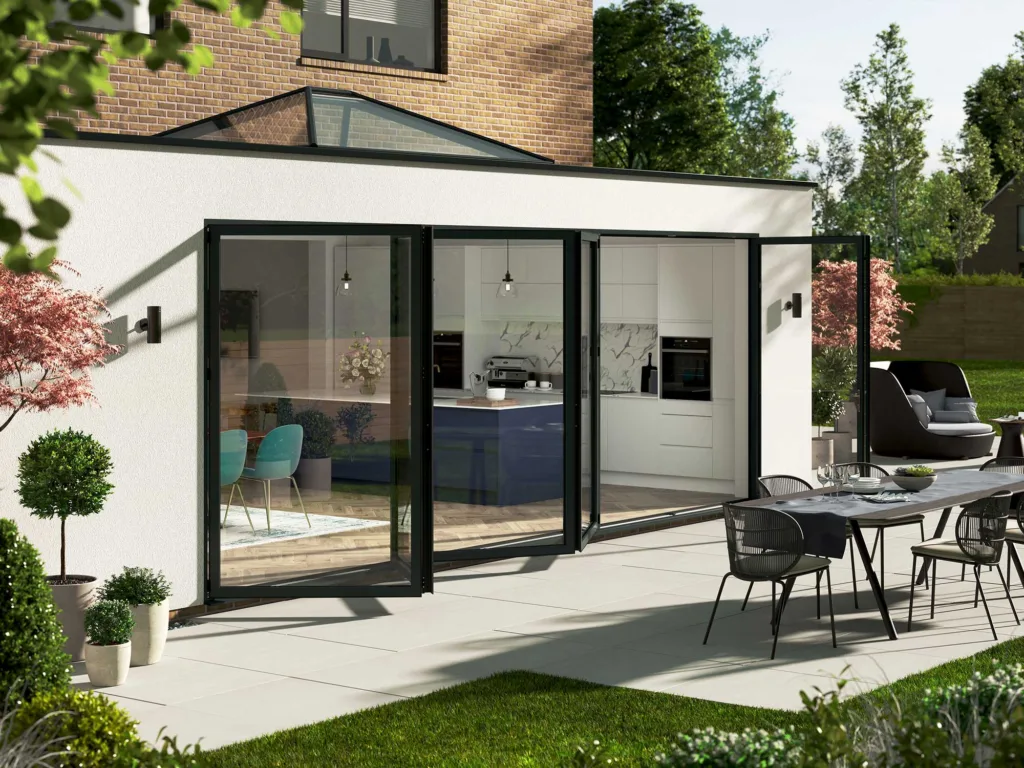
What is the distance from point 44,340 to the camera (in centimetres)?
770

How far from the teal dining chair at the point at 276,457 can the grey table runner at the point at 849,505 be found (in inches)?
122

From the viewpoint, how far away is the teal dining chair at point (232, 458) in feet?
31.4

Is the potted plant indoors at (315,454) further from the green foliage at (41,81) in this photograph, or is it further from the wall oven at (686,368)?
the green foliage at (41,81)

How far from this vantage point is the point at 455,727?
6.97 m

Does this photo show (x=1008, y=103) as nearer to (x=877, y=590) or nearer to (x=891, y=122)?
(x=891, y=122)

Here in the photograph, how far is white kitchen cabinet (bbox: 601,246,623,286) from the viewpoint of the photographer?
15.7 meters

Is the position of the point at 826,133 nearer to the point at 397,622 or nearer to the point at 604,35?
the point at 604,35

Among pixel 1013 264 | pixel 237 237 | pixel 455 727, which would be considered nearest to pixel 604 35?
pixel 1013 264

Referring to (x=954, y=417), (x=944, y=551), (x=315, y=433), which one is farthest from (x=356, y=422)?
(x=954, y=417)

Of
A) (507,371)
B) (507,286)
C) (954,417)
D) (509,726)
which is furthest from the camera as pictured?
(954,417)

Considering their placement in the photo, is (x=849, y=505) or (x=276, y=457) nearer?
(x=849, y=505)

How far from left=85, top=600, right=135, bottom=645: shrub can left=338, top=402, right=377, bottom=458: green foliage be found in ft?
7.49

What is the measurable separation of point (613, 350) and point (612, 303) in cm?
53

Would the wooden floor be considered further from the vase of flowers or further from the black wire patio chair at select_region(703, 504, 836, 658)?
the black wire patio chair at select_region(703, 504, 836, 658)
